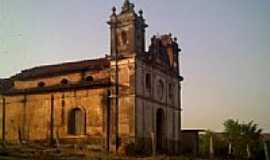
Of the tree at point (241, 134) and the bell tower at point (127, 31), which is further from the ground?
the bell tower at point (127, 31)

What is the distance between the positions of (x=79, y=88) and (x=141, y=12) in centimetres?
763

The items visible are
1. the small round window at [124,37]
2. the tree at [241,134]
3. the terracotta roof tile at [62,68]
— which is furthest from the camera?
the tree at [241,134]

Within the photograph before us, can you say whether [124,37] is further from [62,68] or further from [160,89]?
[62,68]

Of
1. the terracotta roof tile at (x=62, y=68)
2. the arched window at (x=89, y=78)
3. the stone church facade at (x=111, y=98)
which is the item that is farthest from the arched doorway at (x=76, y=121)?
the terracotta roof tile at (x=62, y=68)

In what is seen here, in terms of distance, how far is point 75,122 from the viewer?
36531mm

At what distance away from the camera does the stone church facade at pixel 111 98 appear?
112 feet

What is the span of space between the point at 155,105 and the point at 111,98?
436 centimetres

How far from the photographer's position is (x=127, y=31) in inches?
1389

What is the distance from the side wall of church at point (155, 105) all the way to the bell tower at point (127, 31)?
53.1 inches

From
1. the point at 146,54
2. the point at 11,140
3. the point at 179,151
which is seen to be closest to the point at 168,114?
the point at 179,151

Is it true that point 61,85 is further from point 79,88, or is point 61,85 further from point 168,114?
point 168,114

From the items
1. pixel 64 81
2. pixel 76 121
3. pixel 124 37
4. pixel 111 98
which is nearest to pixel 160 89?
pixel 111 98

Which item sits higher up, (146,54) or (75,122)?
(146,54)

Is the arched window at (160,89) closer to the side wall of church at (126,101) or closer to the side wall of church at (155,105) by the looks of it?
the side wall of church at (155,105)
